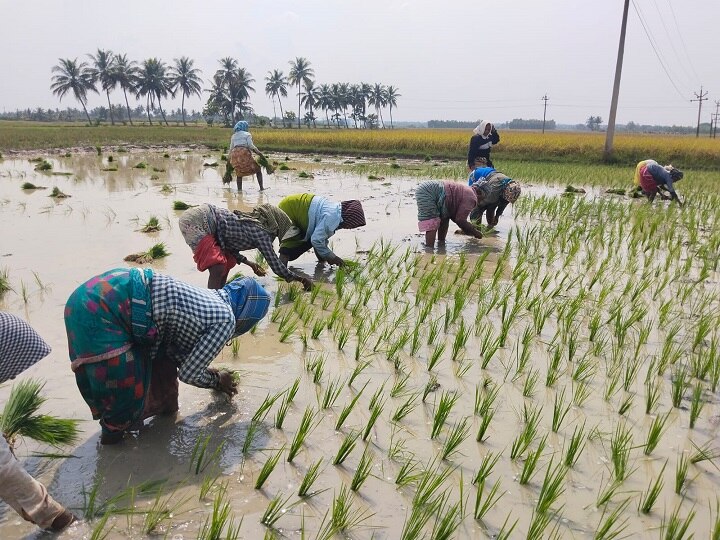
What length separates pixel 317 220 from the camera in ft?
14.8

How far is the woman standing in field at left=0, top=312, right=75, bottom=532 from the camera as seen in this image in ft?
5.47

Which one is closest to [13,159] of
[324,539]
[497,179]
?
[497,179]

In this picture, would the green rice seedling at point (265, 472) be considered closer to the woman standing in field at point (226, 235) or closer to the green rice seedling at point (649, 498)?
the green rice seedling at point (649, 498)

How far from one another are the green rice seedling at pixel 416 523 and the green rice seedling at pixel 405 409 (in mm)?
578

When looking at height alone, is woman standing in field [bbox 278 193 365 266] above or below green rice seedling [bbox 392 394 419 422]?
above

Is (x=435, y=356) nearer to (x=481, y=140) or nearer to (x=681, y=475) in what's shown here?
(x=681, y=475)

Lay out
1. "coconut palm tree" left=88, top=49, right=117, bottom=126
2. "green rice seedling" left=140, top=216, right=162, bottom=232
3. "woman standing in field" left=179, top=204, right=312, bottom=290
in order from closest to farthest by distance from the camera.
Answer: "woman standing in field" left=179, top=204, right=312, bottom=290
"green rice seedling" left=140, top=216, right=162, bottom=232
"coconut palm tree" left=88, top=49, right=117, bottom=126

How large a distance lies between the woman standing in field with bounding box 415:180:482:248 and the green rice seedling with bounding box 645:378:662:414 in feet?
10.1

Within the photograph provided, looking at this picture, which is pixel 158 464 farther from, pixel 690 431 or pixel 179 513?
pixel 690 431

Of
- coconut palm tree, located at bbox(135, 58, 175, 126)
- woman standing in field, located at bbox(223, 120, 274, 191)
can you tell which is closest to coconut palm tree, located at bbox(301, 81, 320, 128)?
coconut palm tree, located at bbox(135, 58, 175, 126)

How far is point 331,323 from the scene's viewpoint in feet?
11.7

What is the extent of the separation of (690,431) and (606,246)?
382cm

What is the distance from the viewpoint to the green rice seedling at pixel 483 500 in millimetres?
1847

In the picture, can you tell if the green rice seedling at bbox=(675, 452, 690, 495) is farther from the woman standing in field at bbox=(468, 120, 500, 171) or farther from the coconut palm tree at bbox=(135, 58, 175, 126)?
the coconut palm tree at bbox=(135, 58, 175, 126)
